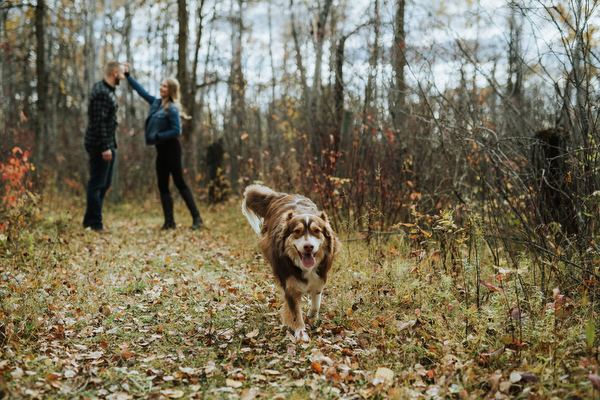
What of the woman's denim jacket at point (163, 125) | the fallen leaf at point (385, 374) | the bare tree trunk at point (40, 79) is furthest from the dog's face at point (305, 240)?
the bare tree trunk at point (40, 79)

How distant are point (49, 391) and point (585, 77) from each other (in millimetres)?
4156

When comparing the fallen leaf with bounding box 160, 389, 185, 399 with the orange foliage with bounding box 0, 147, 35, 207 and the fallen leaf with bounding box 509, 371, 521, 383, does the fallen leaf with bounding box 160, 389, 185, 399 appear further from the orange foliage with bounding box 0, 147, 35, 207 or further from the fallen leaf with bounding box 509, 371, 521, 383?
the orange foliage with bounding box 0, 147, 35, 207

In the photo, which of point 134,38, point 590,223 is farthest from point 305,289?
point 134,38

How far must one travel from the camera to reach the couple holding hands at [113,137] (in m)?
6.33

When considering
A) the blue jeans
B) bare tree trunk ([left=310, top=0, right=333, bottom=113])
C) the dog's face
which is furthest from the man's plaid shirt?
the dog's face

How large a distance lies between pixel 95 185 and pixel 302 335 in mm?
4639

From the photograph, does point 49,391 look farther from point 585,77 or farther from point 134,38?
point 134,38

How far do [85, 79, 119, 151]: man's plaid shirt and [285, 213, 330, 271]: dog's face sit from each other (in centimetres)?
410

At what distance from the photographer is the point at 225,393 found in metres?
2.49

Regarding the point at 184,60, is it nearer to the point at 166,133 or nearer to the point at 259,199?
the point at 166,133

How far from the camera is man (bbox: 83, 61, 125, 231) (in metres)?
6.31

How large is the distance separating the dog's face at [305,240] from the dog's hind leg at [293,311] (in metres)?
0.21

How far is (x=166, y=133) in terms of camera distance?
6.73 metres

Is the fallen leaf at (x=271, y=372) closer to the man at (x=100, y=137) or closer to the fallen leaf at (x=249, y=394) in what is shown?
the fallen leaf at (x=249, y=394)
